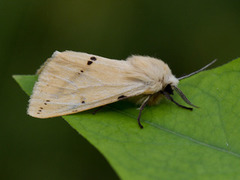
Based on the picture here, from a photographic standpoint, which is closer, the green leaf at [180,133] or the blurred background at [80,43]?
the green leaf at [180,133]

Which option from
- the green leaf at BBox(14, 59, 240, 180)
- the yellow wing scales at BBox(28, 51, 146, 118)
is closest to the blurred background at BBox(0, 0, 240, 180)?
the yellow wing scales at BBox(28, 51, 146, 118)

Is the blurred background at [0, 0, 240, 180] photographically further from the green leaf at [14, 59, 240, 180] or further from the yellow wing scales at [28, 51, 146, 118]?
the green leaf at [14, 59, 240, 180]

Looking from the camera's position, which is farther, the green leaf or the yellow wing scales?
the yellow wing scales

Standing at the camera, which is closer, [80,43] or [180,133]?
[180,133]

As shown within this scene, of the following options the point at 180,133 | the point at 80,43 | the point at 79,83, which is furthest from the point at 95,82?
the point at 80,43

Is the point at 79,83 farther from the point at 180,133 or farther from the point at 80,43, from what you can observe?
the point at 80,43

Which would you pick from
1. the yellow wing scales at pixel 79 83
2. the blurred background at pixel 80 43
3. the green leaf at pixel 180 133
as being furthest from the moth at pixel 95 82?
the blurred background at pixel 80 43

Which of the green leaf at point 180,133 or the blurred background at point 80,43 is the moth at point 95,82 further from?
the blurred background at point 80,43

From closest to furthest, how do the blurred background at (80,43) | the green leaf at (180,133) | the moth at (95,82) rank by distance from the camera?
the green leaf at (180,133) < the moth at (95,82) < the blurred background at (80,43)
